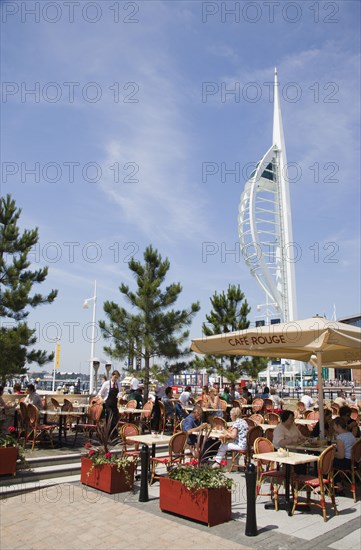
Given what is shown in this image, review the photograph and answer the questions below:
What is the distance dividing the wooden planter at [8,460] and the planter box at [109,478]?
45.7 inches

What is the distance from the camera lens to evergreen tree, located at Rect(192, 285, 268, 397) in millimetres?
21203

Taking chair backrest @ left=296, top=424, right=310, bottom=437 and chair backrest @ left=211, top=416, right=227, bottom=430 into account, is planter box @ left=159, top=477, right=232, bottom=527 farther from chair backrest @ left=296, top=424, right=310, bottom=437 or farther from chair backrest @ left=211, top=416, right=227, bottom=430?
chair backrest @ left=296, top=424, right=310, bottom=437

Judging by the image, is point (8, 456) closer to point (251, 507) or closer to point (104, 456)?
point (104, 456)

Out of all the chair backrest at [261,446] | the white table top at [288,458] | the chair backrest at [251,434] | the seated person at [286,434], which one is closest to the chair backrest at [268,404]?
the chair backrest at [251,434]

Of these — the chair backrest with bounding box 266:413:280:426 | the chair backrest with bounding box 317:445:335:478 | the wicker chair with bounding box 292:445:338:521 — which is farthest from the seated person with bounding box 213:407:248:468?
the chair backrest with bounding box 266:413:280:426

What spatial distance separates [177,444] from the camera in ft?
24.1

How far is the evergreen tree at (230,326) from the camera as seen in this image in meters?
21.2

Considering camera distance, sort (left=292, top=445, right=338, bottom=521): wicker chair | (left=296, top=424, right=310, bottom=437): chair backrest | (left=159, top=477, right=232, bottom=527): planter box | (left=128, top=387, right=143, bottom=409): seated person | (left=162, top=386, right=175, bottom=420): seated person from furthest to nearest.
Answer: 1. (left=128, top=387, right=143, bottom=409): seated person
2. (left=162, top=386, right=175, bottom=420): seated person
3. (left=296, top=424, right=310, bottom=437): chair backrest
4. (left=292, top=445, right=338, bottom=521): wicker chair
5. (left=159, top=477, right=232, bottom=527): planter box

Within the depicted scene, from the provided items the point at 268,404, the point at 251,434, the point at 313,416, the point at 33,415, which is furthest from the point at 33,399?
the point at 268,404

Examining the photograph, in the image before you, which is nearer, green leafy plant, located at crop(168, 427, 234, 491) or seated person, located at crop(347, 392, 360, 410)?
green leafy plant, located at crop(168, 427, 234, 491)

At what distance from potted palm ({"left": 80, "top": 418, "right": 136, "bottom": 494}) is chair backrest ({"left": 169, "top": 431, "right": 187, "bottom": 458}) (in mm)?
670

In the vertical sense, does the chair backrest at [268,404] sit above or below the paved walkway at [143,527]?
above

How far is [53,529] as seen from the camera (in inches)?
223

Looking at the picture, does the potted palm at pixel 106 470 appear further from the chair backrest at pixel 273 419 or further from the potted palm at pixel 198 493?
the chair backrest at pixel 273 419
